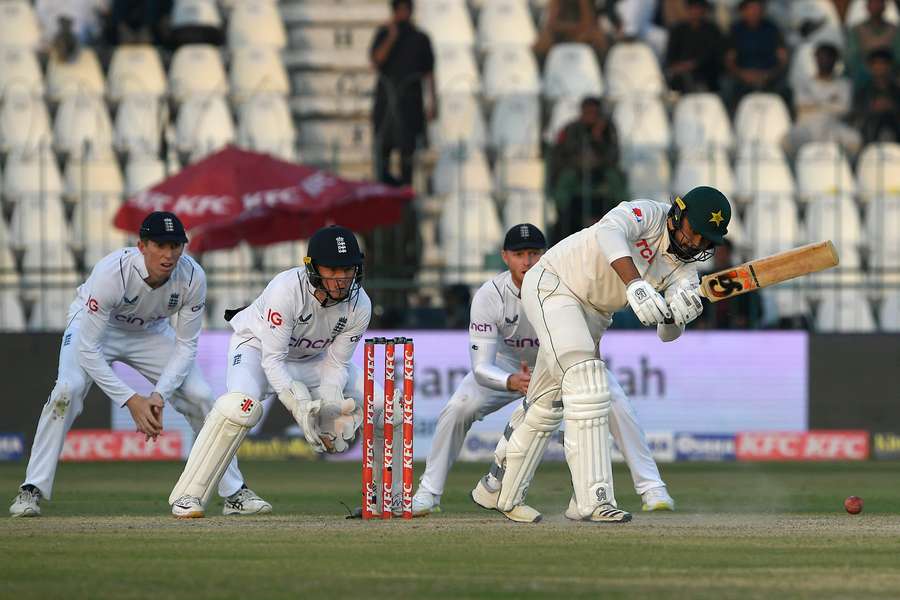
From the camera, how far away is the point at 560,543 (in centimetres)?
732

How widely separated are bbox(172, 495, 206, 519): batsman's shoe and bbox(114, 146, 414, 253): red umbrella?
245 inches

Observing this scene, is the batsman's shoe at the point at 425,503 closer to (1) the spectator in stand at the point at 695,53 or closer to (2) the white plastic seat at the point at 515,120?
(2) the white plastic seat at the point at 515,120

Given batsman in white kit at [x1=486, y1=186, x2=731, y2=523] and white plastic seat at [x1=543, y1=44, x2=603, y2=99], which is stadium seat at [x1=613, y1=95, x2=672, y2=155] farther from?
batsman in white kit at [x1=486, y1=186, x2=731, y2=523]

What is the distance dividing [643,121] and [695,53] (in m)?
1.17

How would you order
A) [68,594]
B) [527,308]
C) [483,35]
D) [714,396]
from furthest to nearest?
[483,35] → [714,396] → [527,308] → [68,594]

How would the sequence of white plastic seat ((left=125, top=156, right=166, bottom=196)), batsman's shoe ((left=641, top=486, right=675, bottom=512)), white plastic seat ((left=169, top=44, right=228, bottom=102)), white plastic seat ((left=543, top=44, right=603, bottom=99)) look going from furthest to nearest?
white plastic seat ((left=543, top=44, right=603, bottom=99))
white plastic seat ((left=169, top=44, right=228, bottom=102))
white plastic seat ((left=125, top=156, right=166, bottom=196))
batsman's shoe ((left=641, top=486, right=675, bottom=512))

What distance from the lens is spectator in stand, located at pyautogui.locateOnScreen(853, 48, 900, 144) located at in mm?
17906

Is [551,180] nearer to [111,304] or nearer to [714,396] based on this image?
[714,396]

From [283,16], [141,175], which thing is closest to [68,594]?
[141,175]

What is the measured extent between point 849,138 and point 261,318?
10569 mm

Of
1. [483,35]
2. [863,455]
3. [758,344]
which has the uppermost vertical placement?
[483,35]

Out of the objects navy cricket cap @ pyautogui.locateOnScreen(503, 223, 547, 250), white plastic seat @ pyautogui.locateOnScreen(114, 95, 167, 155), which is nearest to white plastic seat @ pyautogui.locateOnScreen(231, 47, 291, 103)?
white plastic seat @ pyautogui.locateOnScreen(114, 95, 167, 155)

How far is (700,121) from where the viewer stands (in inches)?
722

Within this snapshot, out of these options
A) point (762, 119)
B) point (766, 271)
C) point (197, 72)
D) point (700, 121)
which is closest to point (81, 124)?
point (197, 72)
